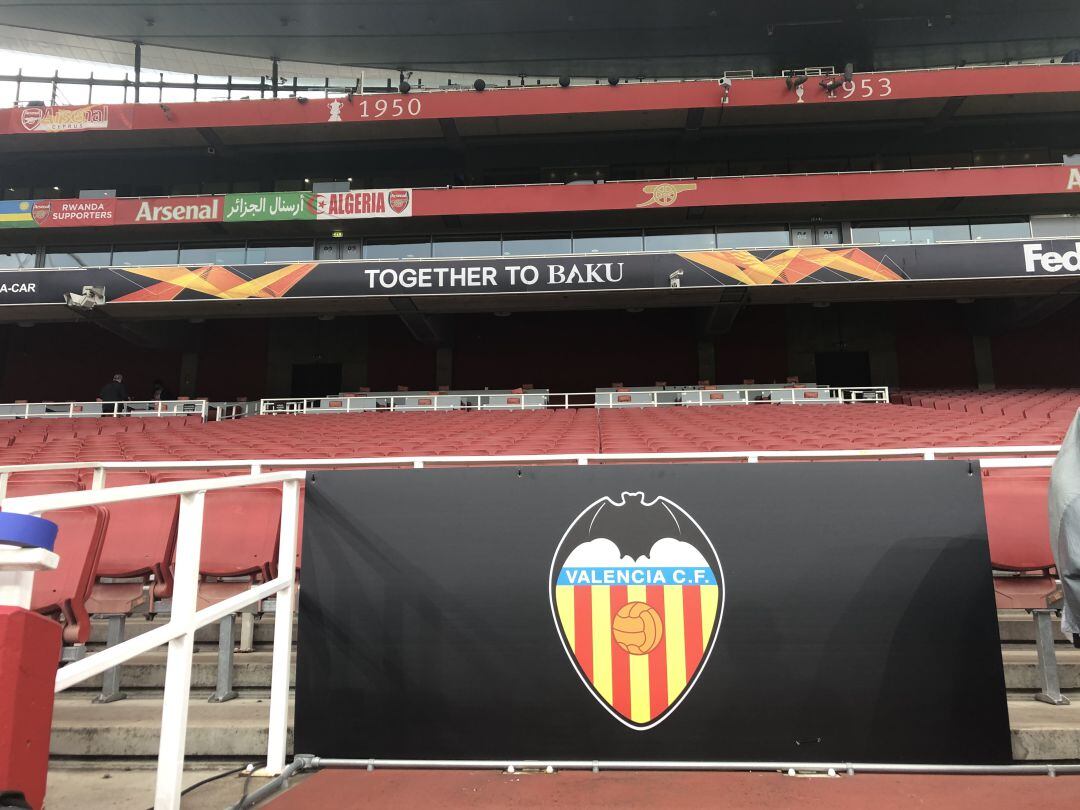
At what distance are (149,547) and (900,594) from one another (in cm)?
343

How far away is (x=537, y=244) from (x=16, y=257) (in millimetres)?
15714

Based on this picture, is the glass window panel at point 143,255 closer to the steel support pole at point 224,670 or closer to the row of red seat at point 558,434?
the row of red seat at point 558,434

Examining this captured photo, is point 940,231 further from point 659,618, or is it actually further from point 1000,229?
point 659,618

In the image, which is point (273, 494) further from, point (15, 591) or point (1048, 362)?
point (1048, 362)

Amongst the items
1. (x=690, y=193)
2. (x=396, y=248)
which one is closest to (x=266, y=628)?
(x=396, y=248)

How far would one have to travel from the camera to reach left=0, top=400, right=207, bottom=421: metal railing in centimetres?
1411

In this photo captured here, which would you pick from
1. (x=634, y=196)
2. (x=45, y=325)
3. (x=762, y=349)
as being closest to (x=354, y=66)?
(x=634, y=196)

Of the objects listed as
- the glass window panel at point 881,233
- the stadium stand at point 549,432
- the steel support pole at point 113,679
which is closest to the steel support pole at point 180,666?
the steel support pole at point 113,679

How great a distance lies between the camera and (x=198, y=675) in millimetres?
2785

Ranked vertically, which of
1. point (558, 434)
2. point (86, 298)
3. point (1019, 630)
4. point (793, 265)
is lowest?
point (1019, 630)

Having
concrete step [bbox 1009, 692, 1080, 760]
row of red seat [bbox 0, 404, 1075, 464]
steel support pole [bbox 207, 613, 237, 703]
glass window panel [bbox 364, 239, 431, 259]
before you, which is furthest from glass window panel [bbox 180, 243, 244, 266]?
concrete step [bbox 1009, 692, 1080, 760]

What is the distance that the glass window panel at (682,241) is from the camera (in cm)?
1664

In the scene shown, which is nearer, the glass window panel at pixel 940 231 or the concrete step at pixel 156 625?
the concrete step at pixel 156 625

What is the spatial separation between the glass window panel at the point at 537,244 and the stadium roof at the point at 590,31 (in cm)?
699
